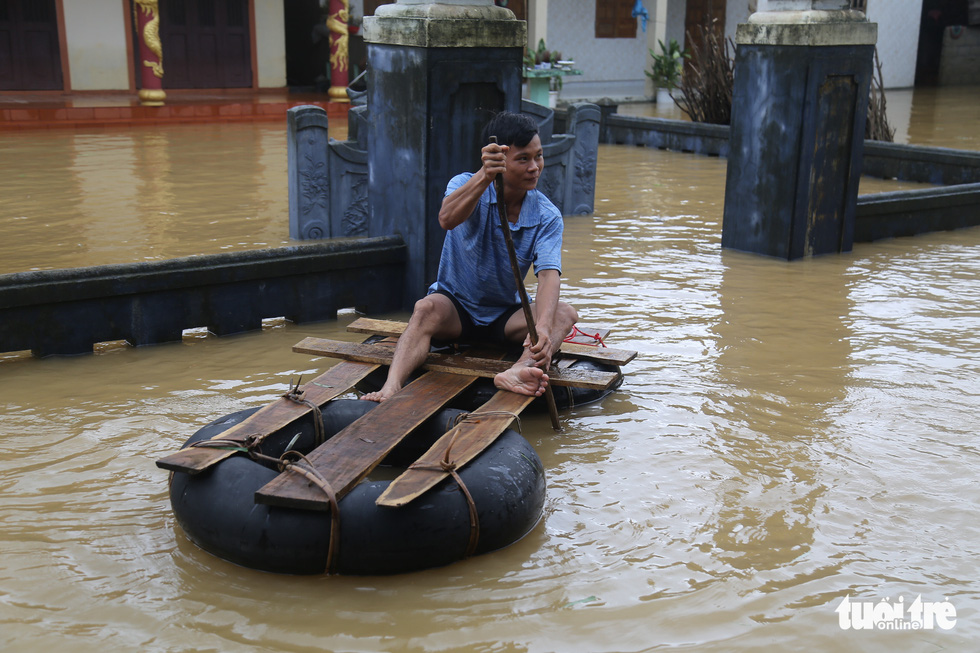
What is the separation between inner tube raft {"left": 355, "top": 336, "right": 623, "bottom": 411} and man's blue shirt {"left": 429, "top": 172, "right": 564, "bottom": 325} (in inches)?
11.0

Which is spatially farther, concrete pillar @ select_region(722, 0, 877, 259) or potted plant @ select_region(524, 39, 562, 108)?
potted plant @ select_region(524, 39, 562, 108)

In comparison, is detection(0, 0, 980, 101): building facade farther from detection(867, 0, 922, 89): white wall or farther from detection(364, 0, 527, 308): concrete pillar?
detection(364, 0, 527, 308): concrete pillar

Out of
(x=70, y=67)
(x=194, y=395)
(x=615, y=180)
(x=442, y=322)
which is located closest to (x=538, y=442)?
(x=442, y=322)

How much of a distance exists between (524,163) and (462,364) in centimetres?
93

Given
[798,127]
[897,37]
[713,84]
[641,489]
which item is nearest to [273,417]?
[641,489]

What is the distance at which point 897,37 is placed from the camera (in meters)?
24.3

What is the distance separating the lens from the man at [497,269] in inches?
161

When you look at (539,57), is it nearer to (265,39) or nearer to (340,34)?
(340,34)

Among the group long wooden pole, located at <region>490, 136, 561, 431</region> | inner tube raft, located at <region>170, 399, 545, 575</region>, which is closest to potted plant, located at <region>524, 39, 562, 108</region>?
long wooden pole, located at <region>490, 136, 561, 431</region>

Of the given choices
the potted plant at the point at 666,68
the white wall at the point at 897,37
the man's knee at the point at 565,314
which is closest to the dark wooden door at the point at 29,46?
the potted plant at the point at 666,68

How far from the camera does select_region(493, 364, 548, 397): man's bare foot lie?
400 centimetres

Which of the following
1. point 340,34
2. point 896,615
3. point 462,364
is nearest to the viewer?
point 896,615

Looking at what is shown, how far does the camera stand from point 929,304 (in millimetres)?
6254

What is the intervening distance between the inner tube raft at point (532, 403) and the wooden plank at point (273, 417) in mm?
100
